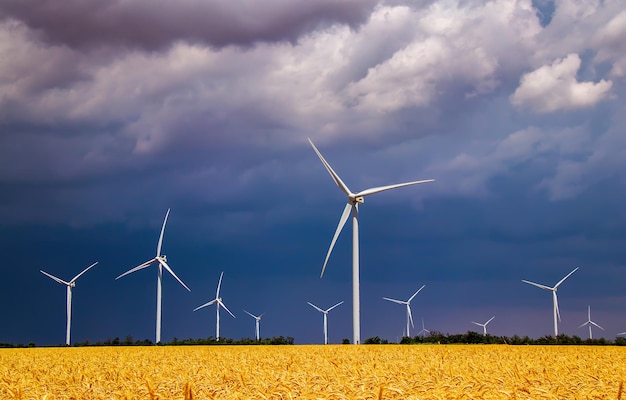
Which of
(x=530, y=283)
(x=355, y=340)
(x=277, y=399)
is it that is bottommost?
(x=277, y=399)

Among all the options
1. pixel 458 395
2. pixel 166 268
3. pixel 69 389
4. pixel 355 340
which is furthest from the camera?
pixel 166 268

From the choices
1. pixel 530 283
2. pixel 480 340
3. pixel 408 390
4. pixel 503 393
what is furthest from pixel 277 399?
pixel 530 283

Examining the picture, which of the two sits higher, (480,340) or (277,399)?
(480,340)

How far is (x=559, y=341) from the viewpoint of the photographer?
230ft

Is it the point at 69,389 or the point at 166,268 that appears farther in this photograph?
the point at 166,268

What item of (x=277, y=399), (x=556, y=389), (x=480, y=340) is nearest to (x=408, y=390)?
(x=277, y=399)

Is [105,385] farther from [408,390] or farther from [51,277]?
[51,277]

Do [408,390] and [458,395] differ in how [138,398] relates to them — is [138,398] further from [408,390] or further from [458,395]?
[458,395]

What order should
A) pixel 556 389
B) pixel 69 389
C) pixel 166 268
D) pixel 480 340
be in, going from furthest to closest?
pixel 166 268, pixel 480 340, pixel 69 389, pixel 556 389

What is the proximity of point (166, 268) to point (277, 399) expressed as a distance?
264ft

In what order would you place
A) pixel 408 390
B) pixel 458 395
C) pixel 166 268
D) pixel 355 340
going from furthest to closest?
pixel 166 268 → pixel 355 340 → pixel 408 390 → pixel 458 395

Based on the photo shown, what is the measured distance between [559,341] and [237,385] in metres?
59.8

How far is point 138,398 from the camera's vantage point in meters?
13.7

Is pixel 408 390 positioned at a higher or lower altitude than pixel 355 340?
lower
